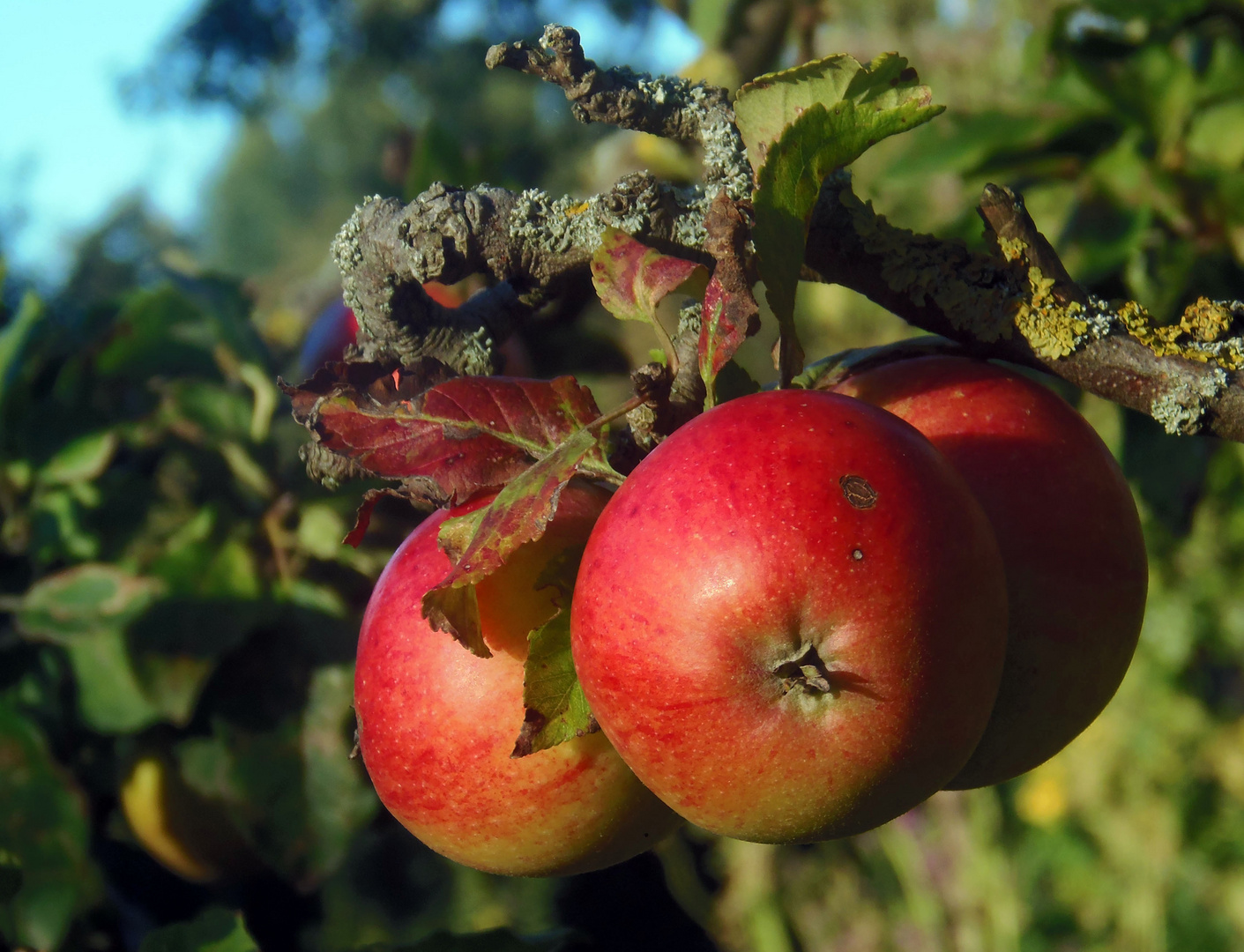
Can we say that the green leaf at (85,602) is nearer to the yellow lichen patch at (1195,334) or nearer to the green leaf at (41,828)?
the green leaf at (41,828)

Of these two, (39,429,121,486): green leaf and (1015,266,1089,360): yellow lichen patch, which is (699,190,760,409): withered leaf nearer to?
(1015,266,1089,360): yellow lichen patch

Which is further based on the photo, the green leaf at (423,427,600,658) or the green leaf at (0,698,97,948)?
the green leaf at (0,698,97,948)

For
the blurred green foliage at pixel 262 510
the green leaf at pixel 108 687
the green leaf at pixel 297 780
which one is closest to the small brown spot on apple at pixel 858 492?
the blurred green foliage at pixel 262 510

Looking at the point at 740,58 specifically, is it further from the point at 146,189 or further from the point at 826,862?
the point at 146,189

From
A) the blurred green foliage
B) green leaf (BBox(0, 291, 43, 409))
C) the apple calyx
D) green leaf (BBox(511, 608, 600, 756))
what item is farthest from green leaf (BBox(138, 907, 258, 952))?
green leaf (BBox(0, 291, 43, 409))

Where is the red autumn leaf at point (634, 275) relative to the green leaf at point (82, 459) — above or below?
above

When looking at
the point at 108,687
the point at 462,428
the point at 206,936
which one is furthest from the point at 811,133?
the point at 108,687
